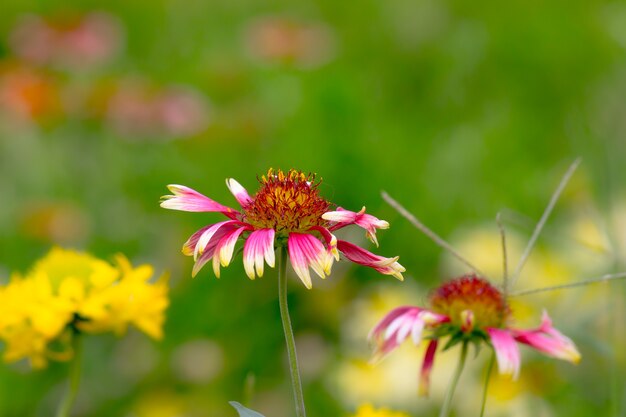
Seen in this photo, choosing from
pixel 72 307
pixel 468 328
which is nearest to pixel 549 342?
pixel 468 328

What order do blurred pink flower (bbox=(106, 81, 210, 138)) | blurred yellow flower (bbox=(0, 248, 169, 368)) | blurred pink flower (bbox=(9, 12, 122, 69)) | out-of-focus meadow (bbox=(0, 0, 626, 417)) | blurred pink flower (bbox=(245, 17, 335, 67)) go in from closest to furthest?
blurred yellow flower (bbox=(0, 248, 169, 368))
out-of-focus meadow (bbox=(0, 0, 626, 417))
blurred pink flower (bbox=(106, 81, 210, 138))
blurred pink flower (bbox=(9, 12, 122, 69))
blurred pink flower (bbox=(245, 17, 335, 67))

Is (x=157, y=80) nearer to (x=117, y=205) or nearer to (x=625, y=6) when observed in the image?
(x=117, y=205)

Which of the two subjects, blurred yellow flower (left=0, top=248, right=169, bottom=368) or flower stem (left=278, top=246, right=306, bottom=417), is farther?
blurred yellow flower (left=0, top=248, right=169, bottom=368)

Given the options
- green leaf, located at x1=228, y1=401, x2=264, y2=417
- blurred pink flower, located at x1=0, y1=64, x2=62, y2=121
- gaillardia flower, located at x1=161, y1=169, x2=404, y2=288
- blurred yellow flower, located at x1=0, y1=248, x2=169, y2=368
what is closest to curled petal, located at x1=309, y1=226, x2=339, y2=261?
gaillardia flower, located at x1=161, y1=169, x2=404, y2=288

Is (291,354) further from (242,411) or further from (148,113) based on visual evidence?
(148,113)

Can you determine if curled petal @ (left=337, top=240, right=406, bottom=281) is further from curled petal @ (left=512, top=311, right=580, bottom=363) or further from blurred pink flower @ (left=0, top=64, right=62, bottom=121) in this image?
blurred pink flower @ (left=0, top=64, right=62, bottom=121)
